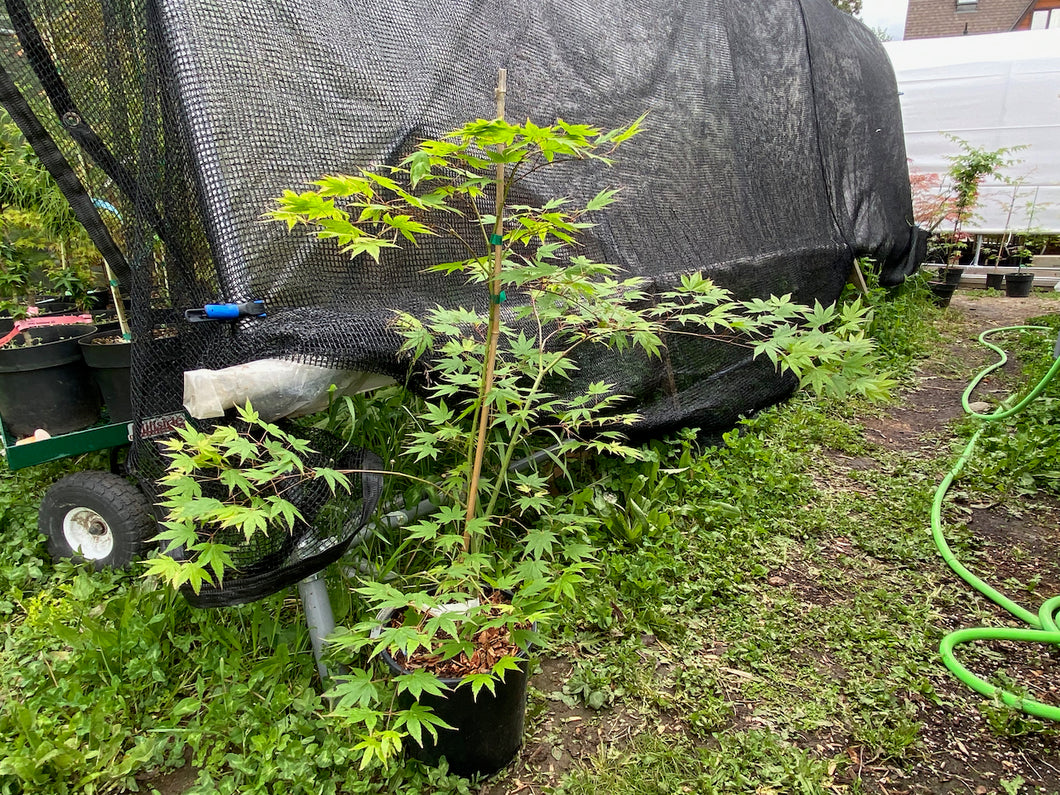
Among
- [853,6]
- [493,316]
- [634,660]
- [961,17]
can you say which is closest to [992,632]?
[634,660]

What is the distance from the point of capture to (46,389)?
2.10 m

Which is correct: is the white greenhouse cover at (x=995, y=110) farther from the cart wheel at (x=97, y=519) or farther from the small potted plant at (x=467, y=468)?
the cart wheel at (x=97, y=519)

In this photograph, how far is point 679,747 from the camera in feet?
5.03

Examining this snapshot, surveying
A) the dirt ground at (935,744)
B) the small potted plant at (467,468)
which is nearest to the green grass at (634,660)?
Result: the dirt ground at (935,744)

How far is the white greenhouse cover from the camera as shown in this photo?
8.05 meters

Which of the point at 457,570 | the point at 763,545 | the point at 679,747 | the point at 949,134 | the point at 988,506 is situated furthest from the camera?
the point at 949,134

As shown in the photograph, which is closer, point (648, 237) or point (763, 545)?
point (763, 545)

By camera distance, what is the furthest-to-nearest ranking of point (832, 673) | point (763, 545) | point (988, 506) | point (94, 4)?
point (988, 506) < point (763, 545) < point (832, 673) < point (94, 4)

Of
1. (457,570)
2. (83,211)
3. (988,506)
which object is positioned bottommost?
(988,506)

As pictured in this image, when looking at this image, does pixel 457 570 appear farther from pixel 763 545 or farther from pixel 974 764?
pixel 763 545

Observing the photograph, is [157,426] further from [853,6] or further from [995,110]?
[853,6]

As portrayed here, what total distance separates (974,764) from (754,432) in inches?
76.6

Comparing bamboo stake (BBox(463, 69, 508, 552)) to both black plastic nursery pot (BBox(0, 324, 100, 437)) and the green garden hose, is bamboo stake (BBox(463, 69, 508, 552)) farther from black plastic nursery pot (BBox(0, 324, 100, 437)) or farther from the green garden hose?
black plastic nursery pot (BBox(0, 324, 100, 437))

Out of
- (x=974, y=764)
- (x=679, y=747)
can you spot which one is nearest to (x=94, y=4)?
(x=679, y=747)
